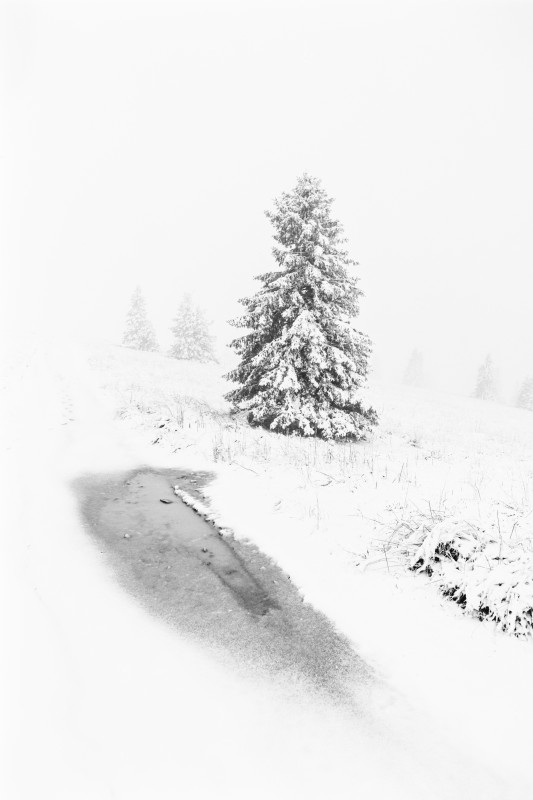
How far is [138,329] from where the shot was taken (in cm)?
4962

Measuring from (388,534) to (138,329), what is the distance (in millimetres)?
47964

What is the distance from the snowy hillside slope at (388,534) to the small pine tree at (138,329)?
38.2m

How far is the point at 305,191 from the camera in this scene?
41.0 ft

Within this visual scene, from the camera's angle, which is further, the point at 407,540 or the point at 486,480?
the point at 486,480

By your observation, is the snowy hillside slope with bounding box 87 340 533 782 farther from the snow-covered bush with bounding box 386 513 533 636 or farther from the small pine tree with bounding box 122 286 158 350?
the small pine tree with bounding box 122 286 158 350

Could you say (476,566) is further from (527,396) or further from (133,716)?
(527,396)

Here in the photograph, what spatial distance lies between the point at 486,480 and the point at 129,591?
20.9 ft

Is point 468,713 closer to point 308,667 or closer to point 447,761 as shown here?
point 447,761

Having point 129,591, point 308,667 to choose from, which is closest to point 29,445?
point 129,591

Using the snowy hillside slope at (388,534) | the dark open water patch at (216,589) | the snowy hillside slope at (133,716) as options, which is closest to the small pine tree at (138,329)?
the snowy hillside slope at (388,534)

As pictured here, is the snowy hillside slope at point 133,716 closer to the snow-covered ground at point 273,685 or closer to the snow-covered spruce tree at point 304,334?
the snow-covered ground at point 273,685

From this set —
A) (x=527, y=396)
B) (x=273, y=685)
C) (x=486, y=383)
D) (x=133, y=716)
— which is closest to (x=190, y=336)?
(x=486, y=383)

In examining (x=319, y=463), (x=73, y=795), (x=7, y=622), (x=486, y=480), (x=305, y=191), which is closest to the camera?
(x=73, y=795)

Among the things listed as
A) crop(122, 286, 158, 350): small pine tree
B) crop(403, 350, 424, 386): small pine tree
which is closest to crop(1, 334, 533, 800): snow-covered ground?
crop(122, 286, 158, 350): small pine tree
